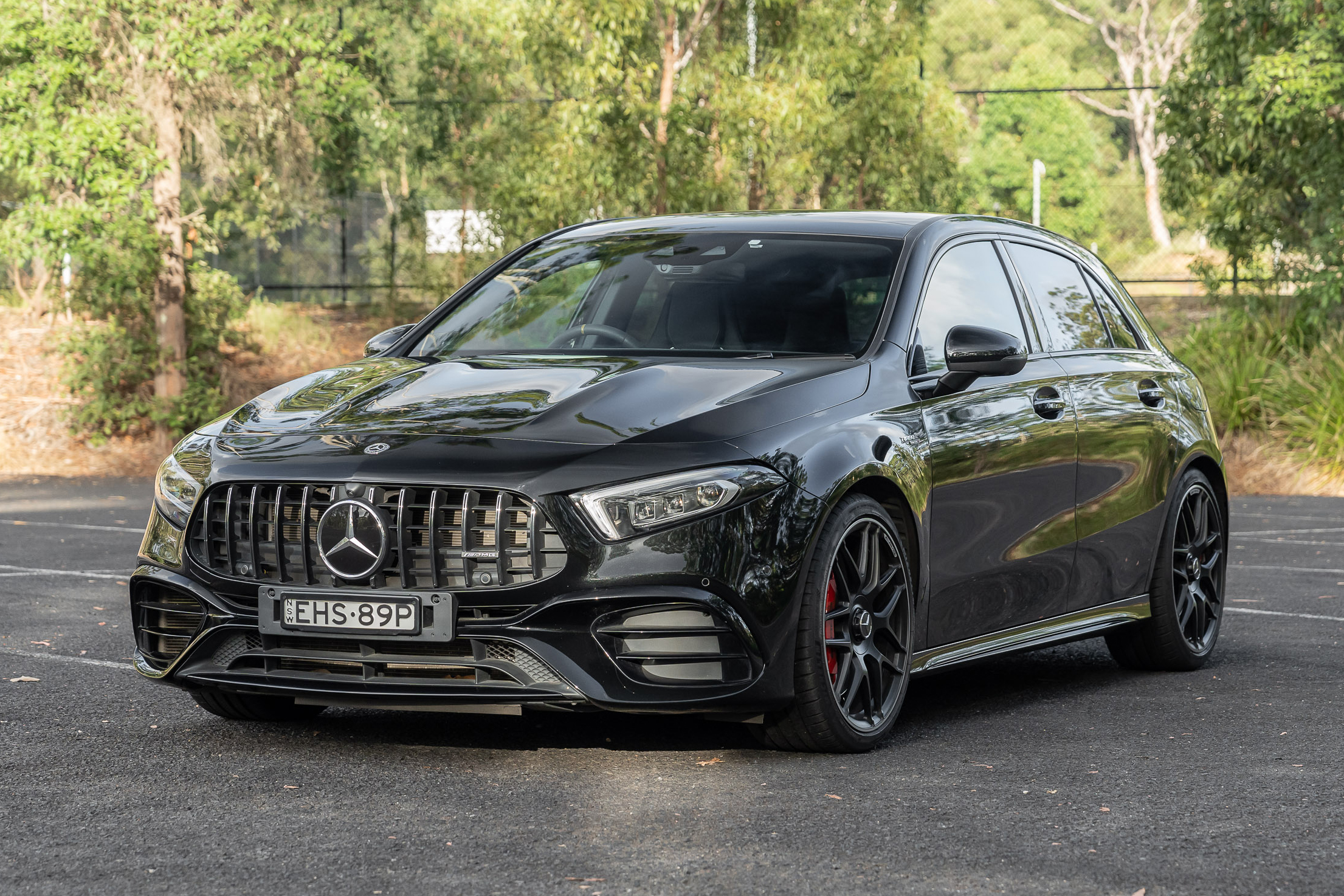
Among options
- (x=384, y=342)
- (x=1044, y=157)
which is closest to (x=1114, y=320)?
(x=384, y=342)

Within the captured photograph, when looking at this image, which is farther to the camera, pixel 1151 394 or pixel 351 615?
pixel 1151 394

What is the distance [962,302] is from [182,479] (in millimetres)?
2746

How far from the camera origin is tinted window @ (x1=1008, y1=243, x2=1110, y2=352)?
7145 mm

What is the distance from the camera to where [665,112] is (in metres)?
19.7

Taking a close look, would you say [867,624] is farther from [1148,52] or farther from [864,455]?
[1148,52]

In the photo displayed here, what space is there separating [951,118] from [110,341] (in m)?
11.1

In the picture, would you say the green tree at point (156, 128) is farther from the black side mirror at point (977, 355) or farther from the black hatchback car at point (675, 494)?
the black side mirror at point (977, 355)

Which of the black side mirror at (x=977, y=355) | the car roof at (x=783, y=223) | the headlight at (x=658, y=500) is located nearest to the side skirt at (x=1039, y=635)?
the black side mirror at (x=977, y=355)

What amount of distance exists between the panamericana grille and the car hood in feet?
0.80

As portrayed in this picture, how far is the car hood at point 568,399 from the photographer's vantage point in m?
5.31

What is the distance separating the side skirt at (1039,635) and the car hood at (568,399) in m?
0.98

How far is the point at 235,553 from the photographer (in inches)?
213

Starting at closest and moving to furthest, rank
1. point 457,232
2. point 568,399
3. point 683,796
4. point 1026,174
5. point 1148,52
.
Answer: point 683,796, point 568,399, point 457,232, point 1148,52, point 1026,174

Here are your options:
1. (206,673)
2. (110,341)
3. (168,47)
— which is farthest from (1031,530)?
(110,341)
